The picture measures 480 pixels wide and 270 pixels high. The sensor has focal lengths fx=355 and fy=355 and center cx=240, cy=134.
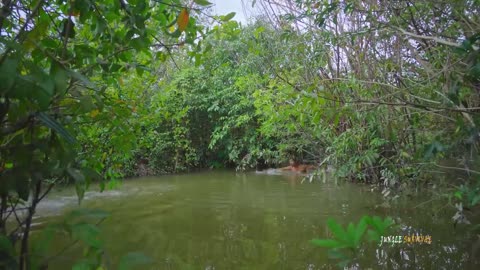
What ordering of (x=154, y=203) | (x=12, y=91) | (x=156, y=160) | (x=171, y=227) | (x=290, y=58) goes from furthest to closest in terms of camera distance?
1. (x=156, y=160)
2. (x=154, y=203)
3. (x=290, y=58)
4. (x=171, y=227)
5. (x=12, y=91)

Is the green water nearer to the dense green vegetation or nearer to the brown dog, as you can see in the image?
the dense green vegetation

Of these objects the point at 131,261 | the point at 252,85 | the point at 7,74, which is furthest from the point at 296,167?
the point at 7,74

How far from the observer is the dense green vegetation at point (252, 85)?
0.84 m

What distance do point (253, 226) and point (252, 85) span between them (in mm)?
2912

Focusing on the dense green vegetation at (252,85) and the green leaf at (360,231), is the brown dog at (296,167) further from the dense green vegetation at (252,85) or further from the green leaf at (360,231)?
the green leaf at (360,231)

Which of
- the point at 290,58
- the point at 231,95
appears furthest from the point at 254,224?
the point at 231,95

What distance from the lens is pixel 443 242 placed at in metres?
3.22

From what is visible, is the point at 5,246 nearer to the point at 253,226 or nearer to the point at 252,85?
the point at 253,226

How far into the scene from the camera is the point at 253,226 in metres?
4.05

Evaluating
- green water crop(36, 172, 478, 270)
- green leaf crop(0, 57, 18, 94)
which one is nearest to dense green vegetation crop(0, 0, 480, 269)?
green leaf crop(0, 57, 18, 94)

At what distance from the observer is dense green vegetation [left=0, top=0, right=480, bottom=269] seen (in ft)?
2.77

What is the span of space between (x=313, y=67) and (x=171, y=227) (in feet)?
9.12

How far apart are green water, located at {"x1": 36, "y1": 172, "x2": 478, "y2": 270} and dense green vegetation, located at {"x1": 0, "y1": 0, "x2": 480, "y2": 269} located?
32cm

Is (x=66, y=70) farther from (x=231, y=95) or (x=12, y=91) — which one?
(x=231, y=95)
